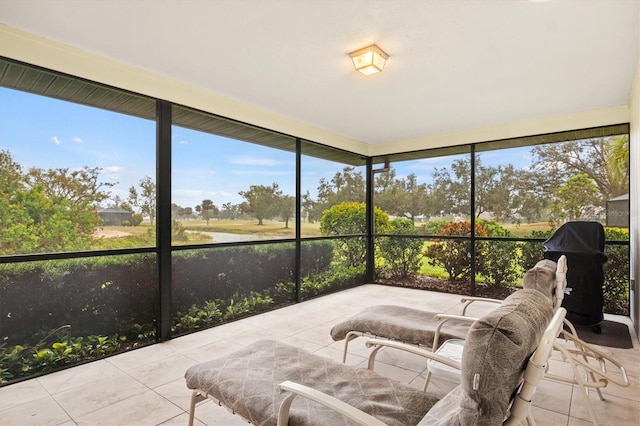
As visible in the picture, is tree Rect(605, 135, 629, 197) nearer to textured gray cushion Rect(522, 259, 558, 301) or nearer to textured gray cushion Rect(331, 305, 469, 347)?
textured gray cushion Rect(331, 305, 469, 347)

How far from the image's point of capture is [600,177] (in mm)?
4664

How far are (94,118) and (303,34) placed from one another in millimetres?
2172

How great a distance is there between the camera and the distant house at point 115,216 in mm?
3264

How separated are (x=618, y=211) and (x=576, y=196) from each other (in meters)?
0.50

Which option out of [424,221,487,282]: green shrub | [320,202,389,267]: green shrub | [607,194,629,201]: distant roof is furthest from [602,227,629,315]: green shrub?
[320,202,389,267]: green shrub

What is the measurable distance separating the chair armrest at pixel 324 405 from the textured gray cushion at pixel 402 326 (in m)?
1.47

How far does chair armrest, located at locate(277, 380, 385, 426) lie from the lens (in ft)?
3.97

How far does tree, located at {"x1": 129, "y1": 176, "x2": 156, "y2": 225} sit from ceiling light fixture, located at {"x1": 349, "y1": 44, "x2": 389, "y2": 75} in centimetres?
243

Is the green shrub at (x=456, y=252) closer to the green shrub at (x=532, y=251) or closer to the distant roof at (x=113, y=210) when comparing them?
the green shrub at (x=532, y=251)

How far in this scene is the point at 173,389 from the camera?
259cm

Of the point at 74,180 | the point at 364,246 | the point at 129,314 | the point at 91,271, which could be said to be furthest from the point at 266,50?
the point at 364,246

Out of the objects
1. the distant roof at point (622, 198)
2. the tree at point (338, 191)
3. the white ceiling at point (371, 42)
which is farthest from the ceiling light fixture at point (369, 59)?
the distant roof at point (622, 198)

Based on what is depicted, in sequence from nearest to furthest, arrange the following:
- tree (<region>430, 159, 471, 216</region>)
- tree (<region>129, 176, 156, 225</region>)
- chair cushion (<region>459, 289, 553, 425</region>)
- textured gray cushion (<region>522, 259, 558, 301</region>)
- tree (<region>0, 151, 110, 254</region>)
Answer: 1. chair cushion (<region>459, 289, 553, 425</region>)
2. textured gray cushion (<region>522, 259, 558, 301</region>)
3. tree (<region>0, 151, 110, 254</region>)
4. tree (<region>129, 176, 156, 225</region>)
5. tree (<region>430, 159, 471, 216</region>)

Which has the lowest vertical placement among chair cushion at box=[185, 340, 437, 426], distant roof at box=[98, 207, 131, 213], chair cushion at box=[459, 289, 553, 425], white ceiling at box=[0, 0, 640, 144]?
chair cushion at box=[185, 340, 437, 426]
